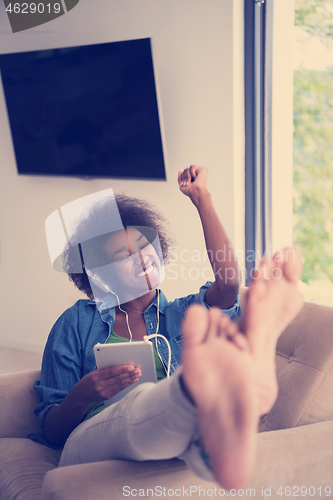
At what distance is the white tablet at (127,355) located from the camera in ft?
3.27

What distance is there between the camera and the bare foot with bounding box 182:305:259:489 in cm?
58

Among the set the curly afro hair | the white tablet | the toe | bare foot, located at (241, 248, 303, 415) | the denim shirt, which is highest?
the toe

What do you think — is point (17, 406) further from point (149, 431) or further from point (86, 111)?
point (86, 111)

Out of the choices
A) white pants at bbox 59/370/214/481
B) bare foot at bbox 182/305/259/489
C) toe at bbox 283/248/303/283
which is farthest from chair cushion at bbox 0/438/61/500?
toe at bbox 283/248/303/283

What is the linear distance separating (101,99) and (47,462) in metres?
1.71

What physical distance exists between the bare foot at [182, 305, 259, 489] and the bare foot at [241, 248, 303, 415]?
0.04 m

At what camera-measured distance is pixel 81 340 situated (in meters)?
1.19

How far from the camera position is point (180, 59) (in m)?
2.04

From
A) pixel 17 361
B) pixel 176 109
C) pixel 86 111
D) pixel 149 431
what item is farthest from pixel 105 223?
pixel 17 361

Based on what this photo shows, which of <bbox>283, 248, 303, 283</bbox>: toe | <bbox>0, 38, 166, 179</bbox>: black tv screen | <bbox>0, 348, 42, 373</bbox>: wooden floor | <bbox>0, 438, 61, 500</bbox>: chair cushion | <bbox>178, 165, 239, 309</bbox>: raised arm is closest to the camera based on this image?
<bbox>283, 248, 303, 283</bbox>: toe

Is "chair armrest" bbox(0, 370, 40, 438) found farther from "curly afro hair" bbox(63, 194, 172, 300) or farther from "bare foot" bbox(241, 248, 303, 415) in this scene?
"bare foot" bbox(241, 248, 303, 415)

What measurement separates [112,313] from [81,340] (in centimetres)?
11

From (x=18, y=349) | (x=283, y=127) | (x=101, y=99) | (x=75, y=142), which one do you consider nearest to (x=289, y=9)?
(x=283, y=127)

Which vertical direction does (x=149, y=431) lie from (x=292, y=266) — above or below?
below
